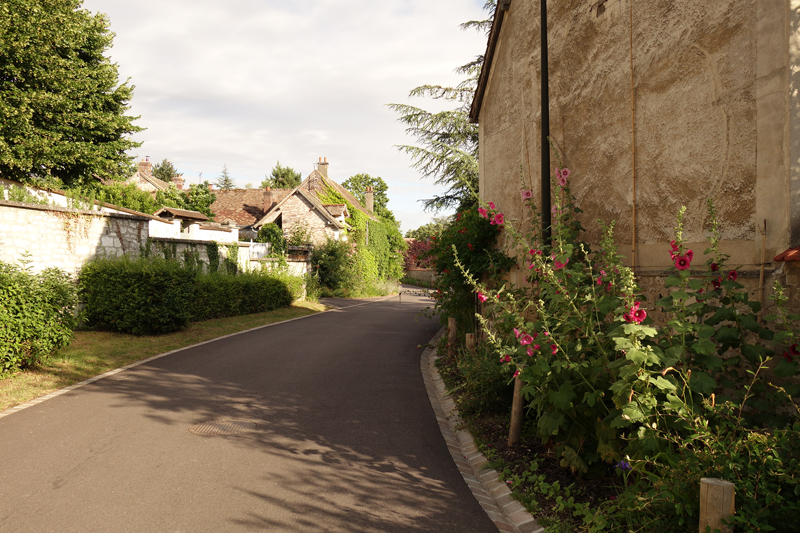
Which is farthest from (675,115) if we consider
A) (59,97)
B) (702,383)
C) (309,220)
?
(309,220)

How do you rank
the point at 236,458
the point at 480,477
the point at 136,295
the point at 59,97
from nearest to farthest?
the point at 480,477 < the point at 236,458 < the point at 136,295 < the point at 59,97

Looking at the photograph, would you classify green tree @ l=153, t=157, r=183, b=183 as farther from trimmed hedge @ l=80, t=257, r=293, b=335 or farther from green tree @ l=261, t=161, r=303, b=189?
trimmed hedge @ l=80, t=257, r=293, b=335

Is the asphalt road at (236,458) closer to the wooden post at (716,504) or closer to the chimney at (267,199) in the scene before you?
the wooden post at (716,504)

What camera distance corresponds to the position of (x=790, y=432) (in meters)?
3.21

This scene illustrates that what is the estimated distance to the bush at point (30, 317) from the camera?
27.2 feet

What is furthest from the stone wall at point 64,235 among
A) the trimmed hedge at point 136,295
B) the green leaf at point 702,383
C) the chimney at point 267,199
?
the chimney at point 267,199

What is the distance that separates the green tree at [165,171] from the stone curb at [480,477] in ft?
224

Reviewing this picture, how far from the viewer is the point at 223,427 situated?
21.4ft

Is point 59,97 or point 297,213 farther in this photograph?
point 297,213

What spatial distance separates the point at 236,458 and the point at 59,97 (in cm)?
2016

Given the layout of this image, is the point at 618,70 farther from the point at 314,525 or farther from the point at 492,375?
the point at 314,525

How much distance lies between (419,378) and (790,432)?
6861 mm

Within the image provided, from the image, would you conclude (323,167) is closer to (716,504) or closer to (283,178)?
(283,178)

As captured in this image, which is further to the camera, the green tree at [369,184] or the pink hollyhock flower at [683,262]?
the green tree at [369,184]
